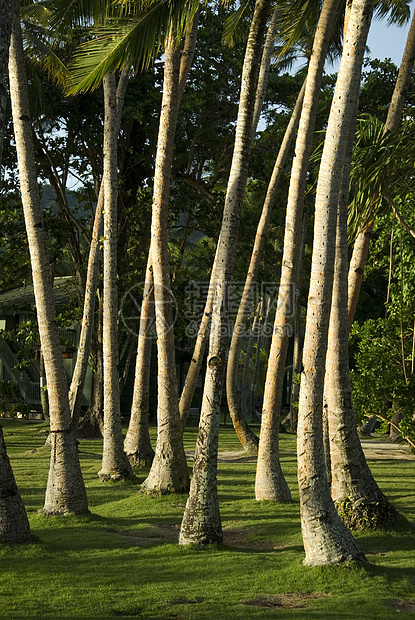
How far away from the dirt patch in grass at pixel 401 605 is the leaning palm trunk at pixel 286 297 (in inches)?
195

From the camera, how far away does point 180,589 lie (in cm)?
647

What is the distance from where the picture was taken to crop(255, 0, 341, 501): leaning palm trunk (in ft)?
33.1

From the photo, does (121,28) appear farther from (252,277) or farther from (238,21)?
(252,277)

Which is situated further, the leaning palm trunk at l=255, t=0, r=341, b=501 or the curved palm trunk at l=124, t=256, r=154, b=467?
the curved palm trunk at l=124, t=256, r=154, b=467

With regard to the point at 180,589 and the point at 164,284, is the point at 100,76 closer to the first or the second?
the point at 164,284

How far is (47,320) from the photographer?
32.2 feet

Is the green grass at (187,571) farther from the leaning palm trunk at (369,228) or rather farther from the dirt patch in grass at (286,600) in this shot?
the leaning palm trunk at (369,228)

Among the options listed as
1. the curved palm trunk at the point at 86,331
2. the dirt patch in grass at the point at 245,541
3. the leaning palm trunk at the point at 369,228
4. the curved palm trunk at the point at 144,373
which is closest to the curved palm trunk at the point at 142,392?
the curved palm trunk at the point at 144,373

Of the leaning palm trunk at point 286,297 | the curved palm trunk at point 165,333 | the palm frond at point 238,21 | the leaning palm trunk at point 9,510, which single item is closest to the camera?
the leaning palm trunk at point 9,510

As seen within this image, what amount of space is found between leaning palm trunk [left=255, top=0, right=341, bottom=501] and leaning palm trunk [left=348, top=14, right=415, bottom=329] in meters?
0.84

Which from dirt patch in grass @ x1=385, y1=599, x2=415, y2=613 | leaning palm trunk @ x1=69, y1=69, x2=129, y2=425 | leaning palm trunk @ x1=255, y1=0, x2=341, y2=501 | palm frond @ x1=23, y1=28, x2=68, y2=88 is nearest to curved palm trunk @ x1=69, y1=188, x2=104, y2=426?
leaning palm trunk @ x1=69, y1=69, x2=129, y2=425

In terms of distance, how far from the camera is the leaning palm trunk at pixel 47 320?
9.83 metres

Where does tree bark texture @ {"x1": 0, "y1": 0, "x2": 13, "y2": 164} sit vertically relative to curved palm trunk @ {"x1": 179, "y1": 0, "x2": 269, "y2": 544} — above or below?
above

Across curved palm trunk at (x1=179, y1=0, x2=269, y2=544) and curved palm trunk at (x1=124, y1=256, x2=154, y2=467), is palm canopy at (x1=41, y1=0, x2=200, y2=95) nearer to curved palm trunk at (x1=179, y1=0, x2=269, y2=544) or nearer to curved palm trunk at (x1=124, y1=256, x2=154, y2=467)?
curved palm trunk at (x1=179, y1=0, x2=269, y2=544)
